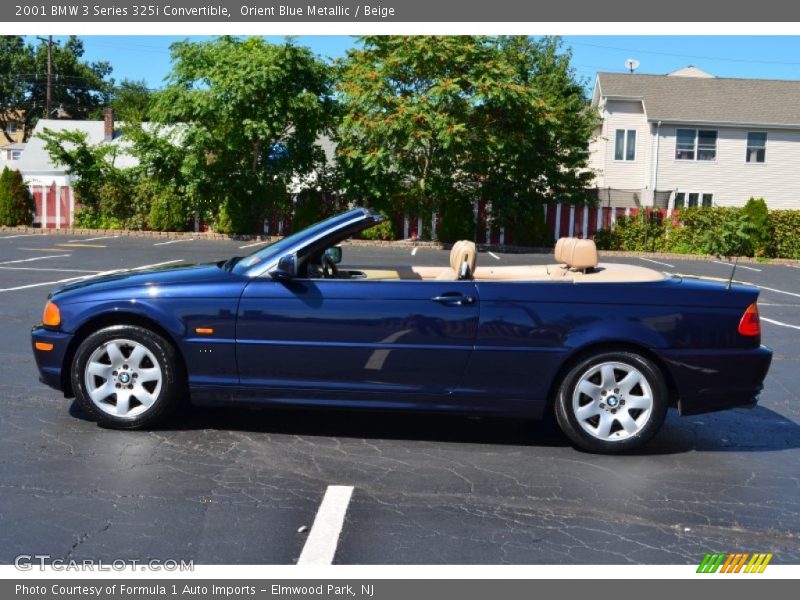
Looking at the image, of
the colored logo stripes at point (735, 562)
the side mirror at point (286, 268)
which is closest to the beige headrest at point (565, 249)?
the side mirror at point (286, 268)

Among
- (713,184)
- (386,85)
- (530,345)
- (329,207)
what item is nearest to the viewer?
(530,345)

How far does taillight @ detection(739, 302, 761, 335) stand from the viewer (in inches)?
228

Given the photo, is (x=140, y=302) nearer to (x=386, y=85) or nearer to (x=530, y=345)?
(x=530, y=345)

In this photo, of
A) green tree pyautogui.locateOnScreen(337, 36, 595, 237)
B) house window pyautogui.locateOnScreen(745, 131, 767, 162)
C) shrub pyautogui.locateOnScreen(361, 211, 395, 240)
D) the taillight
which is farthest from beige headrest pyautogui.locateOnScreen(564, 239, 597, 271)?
house window pyautogui.locateOnScreen(745, 131, 767, 162)

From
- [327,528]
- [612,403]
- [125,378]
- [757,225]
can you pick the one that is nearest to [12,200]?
[757,225]

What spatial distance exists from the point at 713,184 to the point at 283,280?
119ft

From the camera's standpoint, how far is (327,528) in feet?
14.1

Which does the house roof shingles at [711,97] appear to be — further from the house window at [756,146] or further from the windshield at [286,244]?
the windshield at [286,244]

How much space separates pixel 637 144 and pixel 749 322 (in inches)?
1414

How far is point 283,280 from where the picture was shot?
230 inches

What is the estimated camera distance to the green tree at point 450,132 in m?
25.5
